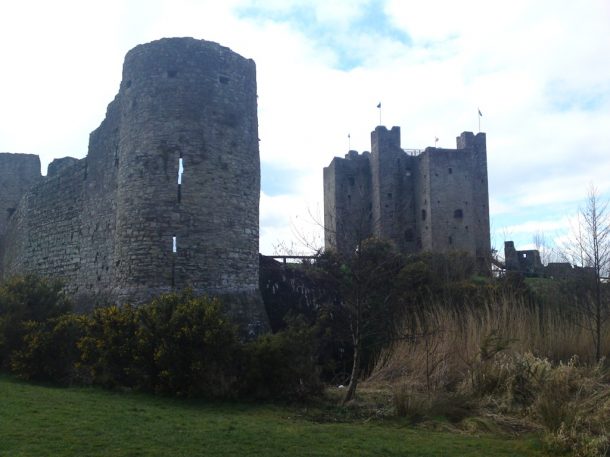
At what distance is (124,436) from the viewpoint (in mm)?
7180

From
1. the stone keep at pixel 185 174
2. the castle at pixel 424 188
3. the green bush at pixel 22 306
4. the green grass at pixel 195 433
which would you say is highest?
the castle at pixel 424 188

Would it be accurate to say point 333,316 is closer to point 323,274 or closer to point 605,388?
point 323,274

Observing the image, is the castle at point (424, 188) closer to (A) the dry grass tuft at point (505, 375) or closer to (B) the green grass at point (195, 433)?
(A) the dry grass tuft at point (505, 375)

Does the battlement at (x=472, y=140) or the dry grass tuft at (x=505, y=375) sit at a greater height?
the battlement at (x=472, y=140)

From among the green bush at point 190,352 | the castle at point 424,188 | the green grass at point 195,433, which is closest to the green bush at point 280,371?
the green bush at point 190,352

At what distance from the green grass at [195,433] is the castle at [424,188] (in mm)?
32811

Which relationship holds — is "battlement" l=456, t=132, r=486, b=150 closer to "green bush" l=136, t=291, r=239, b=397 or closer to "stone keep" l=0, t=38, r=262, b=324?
"stone keep" l=0, t=38, r=262, b=324

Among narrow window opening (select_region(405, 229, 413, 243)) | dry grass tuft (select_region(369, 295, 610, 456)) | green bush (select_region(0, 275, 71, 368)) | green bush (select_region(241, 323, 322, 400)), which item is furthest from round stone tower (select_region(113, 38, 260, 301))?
narrow window opening (select_region(405, 229, 413, 243))

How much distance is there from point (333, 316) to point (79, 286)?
27.3 ft

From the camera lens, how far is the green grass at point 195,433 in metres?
6.76

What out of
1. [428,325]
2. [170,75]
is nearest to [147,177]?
[170,75]

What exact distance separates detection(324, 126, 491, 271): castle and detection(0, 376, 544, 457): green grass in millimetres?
32811

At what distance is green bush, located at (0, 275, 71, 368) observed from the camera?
12570 millimetres

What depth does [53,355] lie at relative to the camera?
11609 millimetres
